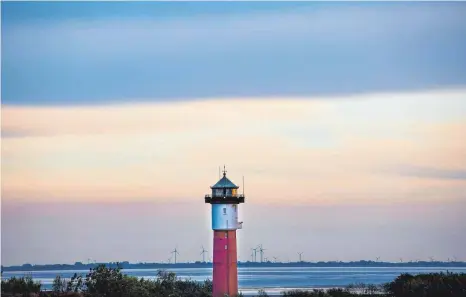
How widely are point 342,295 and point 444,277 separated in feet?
19.4

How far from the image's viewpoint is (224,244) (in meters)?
62.7

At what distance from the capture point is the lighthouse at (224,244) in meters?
62.6

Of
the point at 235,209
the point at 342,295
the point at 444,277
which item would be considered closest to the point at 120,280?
the point at 235,209

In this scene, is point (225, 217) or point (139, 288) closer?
point (225, 217)

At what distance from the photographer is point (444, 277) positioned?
217 feet

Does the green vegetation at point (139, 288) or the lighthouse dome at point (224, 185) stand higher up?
Result: the lighthouse dome at point (224, 185)

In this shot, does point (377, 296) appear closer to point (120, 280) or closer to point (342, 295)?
point (342, 295)

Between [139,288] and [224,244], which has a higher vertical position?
[224,244]

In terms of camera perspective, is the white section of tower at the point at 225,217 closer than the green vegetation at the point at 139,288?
No

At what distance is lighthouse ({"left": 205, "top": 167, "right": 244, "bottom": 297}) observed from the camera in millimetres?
62594

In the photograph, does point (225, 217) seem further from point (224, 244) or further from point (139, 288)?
point (139, 288)

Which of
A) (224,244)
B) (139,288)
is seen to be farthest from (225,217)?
(139,288)

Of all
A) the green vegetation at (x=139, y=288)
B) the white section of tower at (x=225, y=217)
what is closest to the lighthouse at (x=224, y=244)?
the white section of tower at (x=225, y=217)

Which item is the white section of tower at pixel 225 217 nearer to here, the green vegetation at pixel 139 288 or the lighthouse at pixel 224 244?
the lighthouse at pixel 224 244
